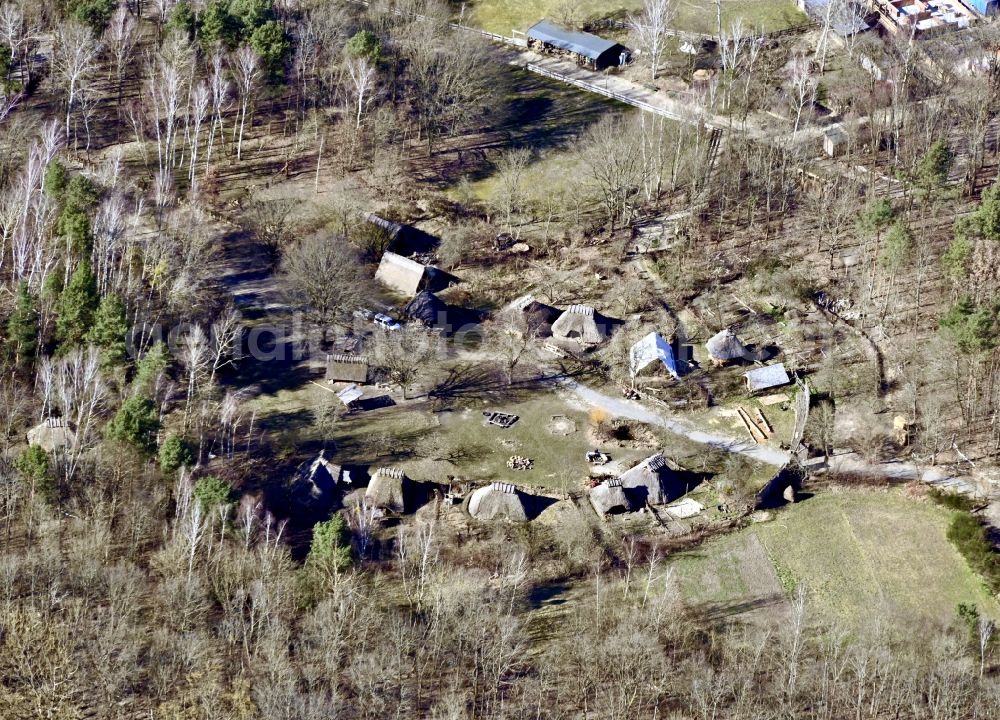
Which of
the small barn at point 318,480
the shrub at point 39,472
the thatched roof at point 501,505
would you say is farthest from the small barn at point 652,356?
the shrub at point 39,472

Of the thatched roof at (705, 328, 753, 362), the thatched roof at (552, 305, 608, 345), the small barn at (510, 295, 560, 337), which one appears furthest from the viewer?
the small barn at (510, 295, 560, 337)

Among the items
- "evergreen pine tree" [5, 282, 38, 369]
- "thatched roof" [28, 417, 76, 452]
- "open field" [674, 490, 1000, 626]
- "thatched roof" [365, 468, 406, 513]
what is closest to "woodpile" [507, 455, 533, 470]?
"thatched roof" [365, 468, 406, 513]

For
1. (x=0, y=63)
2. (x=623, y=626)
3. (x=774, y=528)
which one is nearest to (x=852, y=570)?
(x=774, y=528)

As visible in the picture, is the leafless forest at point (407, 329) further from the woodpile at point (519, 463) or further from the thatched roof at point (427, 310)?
the woodpile at point (519, 463)

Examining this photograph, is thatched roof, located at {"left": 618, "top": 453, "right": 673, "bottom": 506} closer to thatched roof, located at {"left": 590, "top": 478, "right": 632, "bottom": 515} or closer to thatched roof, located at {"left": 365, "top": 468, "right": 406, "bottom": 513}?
thatched roof, located at {"left": 590, "top": 478, "right": 632, "bottom": 515}

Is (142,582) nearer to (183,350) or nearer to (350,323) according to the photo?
(183,350)

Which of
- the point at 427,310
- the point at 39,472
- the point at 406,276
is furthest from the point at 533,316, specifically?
the point at 39,472
